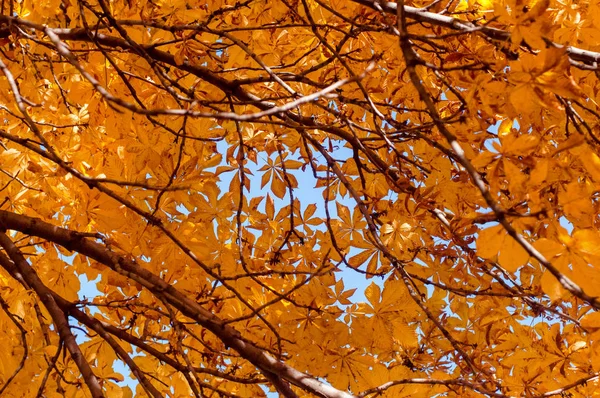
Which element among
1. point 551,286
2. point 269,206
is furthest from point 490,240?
point 269,206

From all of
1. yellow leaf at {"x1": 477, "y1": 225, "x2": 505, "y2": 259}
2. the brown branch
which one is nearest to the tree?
the brown branch

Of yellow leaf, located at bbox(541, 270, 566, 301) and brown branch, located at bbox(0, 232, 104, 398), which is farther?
brown branch, located at bbox(0, 232, 104, 398)

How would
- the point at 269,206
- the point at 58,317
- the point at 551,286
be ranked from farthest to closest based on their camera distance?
1. the point at 269,206
2. the point at 58,317
3. the point at 551,286

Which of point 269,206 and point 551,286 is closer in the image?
point 551,286

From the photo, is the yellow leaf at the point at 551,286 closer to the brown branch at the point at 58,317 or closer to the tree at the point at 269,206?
the tree at the point at 269,206

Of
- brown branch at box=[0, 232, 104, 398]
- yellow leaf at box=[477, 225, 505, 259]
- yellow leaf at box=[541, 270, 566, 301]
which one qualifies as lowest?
yellow leaf at box=[541, 270, 566, 301]

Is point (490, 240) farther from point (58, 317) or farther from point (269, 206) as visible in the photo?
point (269, 206)

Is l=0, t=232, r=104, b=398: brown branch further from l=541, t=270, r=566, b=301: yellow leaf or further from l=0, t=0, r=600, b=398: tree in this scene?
l=541, t=270, r=566, b=301: yellow leaf

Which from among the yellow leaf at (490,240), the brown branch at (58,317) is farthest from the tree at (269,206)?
the yellow leaf at (490,240)

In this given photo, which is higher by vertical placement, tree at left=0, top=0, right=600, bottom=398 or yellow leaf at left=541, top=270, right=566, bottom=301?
tree at left=0, top=0, right=600, bottom=398

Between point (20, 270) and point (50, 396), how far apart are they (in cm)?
121

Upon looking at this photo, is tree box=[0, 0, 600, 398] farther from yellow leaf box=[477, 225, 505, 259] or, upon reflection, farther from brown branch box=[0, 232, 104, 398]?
yellow leaf box=[477, 225, 505, 259]

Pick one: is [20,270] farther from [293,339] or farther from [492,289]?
[492,289]

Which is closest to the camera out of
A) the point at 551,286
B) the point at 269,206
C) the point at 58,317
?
the point at 551,286
